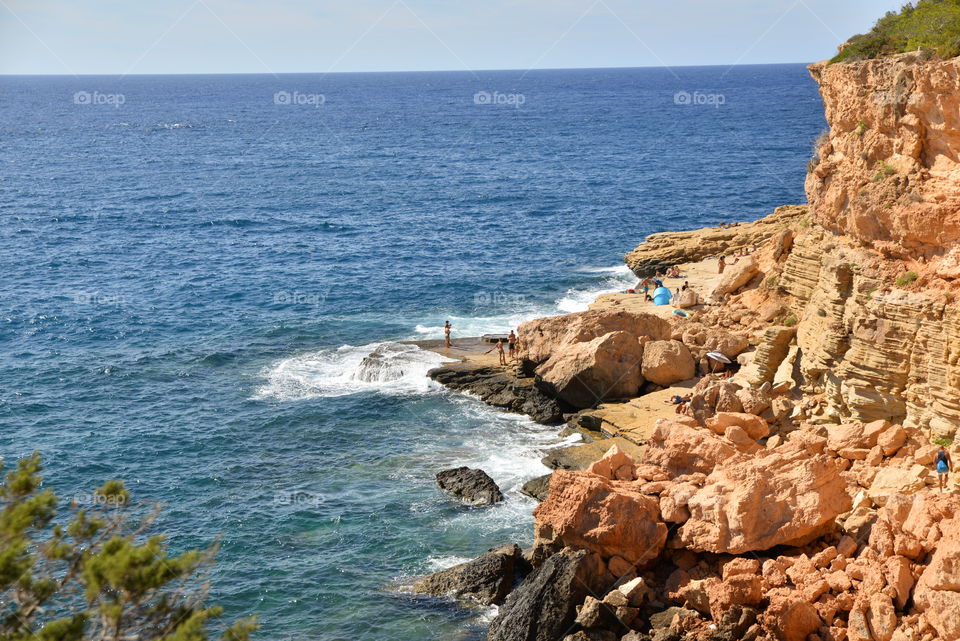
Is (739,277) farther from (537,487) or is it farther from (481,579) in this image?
(481,579)

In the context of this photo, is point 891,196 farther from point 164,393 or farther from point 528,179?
point 528,179

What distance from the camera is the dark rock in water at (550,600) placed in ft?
87.7

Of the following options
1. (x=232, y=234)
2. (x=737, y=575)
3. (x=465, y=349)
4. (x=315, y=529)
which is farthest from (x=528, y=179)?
(x=737, y=575)

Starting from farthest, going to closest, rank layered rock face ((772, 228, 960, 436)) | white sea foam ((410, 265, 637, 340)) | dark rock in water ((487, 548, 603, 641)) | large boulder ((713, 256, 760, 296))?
white sea foam ((410, 265, 637, 340)) → large boulder ((713, 256, 760, 296)) → layered rock face ((772, 228, 960, 436)) → dark rock in water ((487, 548, 603, 641))

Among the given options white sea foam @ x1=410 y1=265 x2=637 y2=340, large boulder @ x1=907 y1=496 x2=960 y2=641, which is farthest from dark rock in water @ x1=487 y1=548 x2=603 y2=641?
white sea foam @ x1=410 y1=265 x2=637 y2=340

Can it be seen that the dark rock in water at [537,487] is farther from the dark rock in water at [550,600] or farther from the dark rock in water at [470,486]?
the dark rock in water at [550,600]

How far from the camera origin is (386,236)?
82438mm

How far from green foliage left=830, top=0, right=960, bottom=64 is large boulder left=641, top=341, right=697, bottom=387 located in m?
13.9

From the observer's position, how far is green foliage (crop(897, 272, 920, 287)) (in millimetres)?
29109

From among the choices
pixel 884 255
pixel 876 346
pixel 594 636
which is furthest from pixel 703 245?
pixel 594 636

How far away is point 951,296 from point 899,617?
9699 millimetres

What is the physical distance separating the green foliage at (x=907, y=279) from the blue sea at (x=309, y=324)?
15091mm

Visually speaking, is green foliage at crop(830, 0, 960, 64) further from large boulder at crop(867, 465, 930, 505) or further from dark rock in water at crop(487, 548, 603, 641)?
dark rock in water at crop(487, 548, 603, 641)

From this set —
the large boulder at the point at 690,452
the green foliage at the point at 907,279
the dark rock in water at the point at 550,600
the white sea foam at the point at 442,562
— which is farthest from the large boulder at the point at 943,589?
the white sea foam at the point at 442,562
